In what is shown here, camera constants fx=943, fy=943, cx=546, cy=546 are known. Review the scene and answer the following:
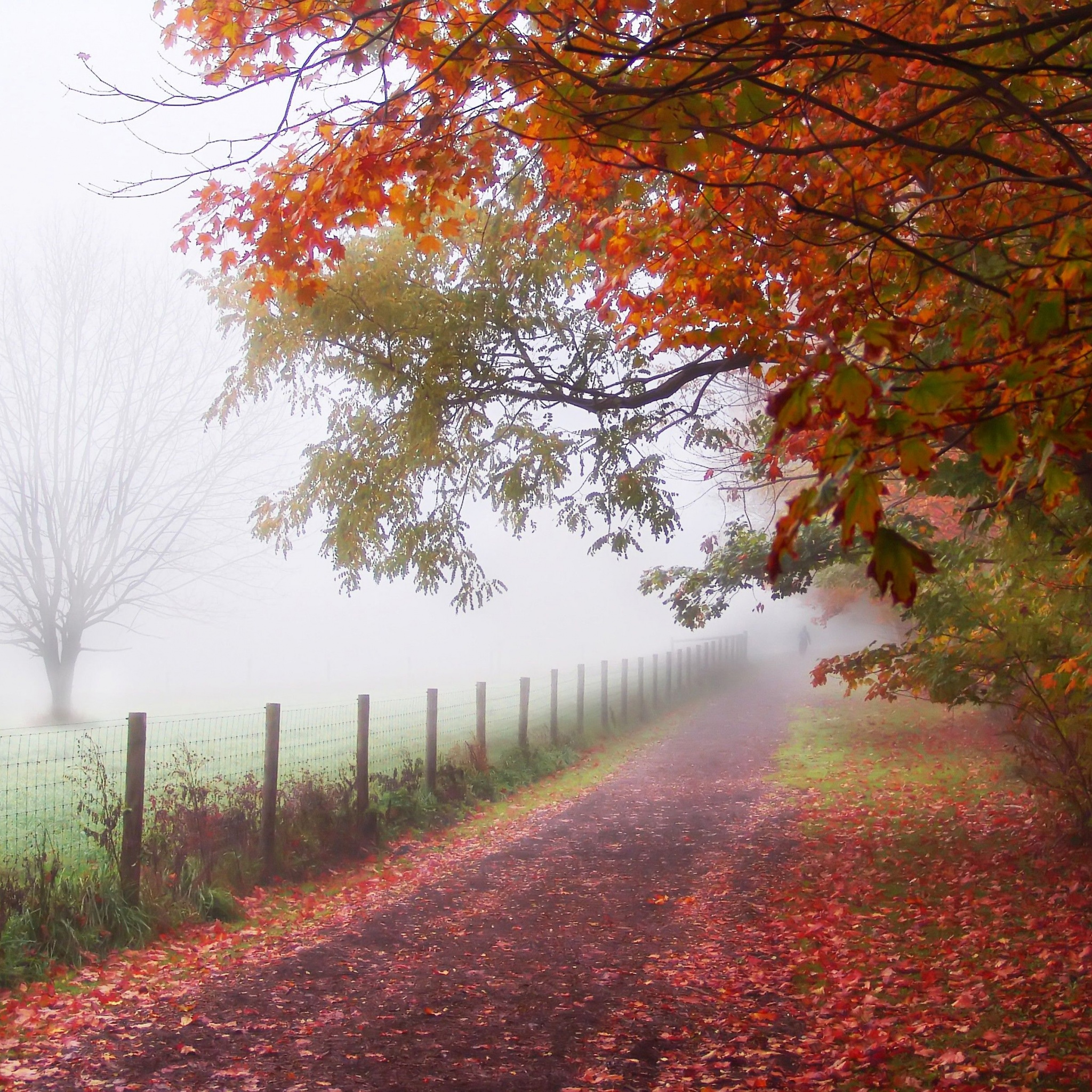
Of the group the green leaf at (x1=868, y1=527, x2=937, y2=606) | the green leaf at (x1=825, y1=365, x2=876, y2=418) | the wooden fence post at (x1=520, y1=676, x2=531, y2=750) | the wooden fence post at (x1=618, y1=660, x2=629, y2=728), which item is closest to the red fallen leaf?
the green leaf at (x1=868, y1=527, x2=937, y2=606)

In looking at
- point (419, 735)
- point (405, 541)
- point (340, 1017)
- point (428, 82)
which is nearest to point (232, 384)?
point (405, 541)

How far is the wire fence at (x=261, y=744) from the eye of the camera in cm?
816

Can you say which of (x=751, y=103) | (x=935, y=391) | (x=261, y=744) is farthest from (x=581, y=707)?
(x=935, y=391)

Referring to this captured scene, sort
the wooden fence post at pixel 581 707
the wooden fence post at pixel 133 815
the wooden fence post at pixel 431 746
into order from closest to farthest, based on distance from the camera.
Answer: the wooden fence post at pixel 133 815, the wooden fence post at pixel 431 746, the wooden fence post at pixel 581 707

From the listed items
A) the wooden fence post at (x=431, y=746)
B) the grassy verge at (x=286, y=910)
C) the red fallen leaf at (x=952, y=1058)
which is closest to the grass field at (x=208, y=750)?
the wooden fence post at (x=431, y=746)

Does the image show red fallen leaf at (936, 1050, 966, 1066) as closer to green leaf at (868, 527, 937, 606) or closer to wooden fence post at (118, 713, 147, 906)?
green leaf at (868, 527, 937, 606)

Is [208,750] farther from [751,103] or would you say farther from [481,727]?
[751,103]

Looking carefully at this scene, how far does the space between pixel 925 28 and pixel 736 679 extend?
33851 millimetres

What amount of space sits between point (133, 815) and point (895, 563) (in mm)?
6593

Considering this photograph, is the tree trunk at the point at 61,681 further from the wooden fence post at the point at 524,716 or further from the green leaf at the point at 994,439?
the green leaf at the point at 994,439

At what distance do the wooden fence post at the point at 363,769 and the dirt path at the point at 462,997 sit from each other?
1262mm

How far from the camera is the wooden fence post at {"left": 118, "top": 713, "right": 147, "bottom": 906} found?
22.3ft

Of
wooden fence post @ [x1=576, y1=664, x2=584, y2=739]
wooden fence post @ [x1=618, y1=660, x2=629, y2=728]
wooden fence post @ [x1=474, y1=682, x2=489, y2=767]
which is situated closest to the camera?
wooden fence post @ [x1=474, y1=682, x2=489, y2=767]

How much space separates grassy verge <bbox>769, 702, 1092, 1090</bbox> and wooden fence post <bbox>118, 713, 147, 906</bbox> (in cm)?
461
